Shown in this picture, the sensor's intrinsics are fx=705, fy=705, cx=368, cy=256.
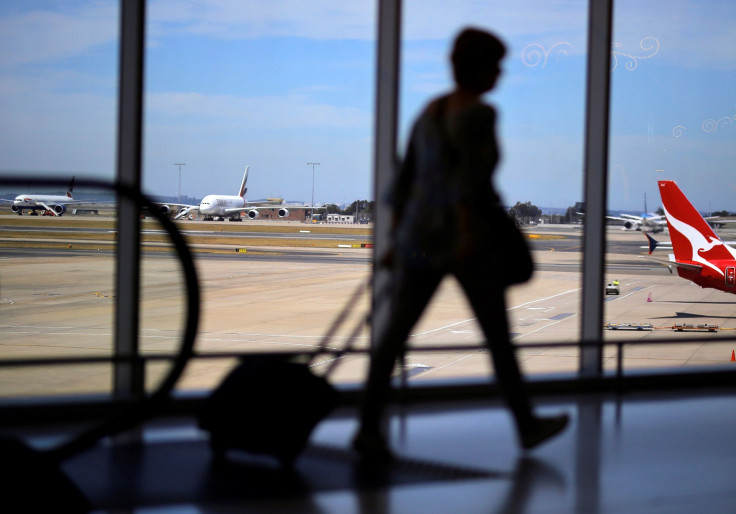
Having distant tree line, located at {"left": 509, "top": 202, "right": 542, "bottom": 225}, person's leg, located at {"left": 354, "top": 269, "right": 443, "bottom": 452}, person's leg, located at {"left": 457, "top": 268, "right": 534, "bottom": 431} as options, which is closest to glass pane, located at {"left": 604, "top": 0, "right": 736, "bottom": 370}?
distant tree line, located at {"left": 509, "top": 202, "right": 542, "bottom": 225}

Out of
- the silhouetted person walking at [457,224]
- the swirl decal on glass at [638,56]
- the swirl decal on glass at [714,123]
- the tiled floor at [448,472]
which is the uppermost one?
the swirl decal on glass at [638,56]

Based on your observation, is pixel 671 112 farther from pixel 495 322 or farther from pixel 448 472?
pixel 448 472

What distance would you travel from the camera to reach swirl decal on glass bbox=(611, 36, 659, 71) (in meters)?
3.06

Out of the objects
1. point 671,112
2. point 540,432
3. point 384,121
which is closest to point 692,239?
point 671,112

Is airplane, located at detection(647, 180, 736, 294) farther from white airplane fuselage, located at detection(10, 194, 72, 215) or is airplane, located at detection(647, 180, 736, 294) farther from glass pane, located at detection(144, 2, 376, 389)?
white airplane fuselage, located at detection(10, 194, 72, 215)

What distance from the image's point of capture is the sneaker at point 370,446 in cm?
198

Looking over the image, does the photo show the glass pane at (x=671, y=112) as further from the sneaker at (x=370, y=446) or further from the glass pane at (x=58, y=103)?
the glass pane at (x=58, y=103)

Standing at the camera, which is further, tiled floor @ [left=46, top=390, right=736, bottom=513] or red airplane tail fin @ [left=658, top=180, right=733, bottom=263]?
red airplane tail fin @ [left=658, top=180, right=733, bottom=263]

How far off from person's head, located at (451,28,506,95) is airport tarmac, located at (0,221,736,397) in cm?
97

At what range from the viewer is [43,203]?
194 cm

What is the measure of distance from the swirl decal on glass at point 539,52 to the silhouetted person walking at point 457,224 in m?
1.51

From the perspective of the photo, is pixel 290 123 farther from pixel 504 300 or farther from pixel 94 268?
pixel 94 268

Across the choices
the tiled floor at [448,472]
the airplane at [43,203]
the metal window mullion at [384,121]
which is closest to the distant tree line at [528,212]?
the metal window mullion at [384,121]

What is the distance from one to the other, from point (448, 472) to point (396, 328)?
421mm
